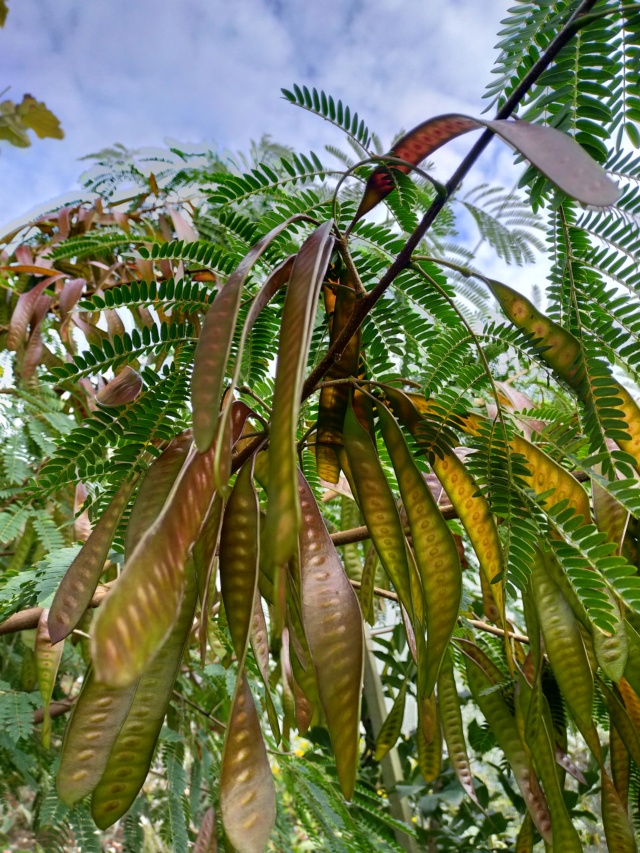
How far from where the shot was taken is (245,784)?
11.6 inches

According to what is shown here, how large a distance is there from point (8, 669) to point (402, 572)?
1.18m

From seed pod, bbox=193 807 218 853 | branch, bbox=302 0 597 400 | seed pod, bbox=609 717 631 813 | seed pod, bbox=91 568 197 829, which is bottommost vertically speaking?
seed pod, bbox=193 807 218 853

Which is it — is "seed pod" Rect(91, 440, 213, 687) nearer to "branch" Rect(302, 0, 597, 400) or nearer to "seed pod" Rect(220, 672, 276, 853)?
"seed pod" Rect(220, 672, 276, 853)

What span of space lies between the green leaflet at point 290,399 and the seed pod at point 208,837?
88 centimetres

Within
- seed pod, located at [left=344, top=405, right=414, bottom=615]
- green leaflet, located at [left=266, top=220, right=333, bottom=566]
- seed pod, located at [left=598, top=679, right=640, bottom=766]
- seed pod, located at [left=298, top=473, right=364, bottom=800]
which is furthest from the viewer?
seed pod, located at [left=598, top=679, right=640, bottom=766]

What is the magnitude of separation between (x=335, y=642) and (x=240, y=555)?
0.08 m

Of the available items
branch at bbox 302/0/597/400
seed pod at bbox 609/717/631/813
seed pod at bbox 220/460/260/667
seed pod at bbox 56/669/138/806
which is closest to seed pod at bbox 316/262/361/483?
branch at bbox 302/0/597/400

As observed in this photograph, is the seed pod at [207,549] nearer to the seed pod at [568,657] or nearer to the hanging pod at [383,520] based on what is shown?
the hanging pod at [383,520]

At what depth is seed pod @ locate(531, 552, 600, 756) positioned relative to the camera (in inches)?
16.8

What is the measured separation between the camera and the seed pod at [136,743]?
33cm

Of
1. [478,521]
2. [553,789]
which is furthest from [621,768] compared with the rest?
[478,521]

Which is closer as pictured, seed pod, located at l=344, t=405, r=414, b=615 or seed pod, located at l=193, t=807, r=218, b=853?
seed pod, located at l=344, t=405, r=414, b=615

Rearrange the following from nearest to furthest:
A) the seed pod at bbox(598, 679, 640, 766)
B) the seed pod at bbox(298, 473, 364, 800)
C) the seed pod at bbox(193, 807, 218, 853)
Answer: the seed pod at bbox(298, 473, 364, 800) → the seed pod at bbox(598, 679, 640, 766) → the seed pod at bbox(193, 807, 218, 853)

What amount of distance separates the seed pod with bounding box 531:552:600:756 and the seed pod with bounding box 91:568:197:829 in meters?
0.25
